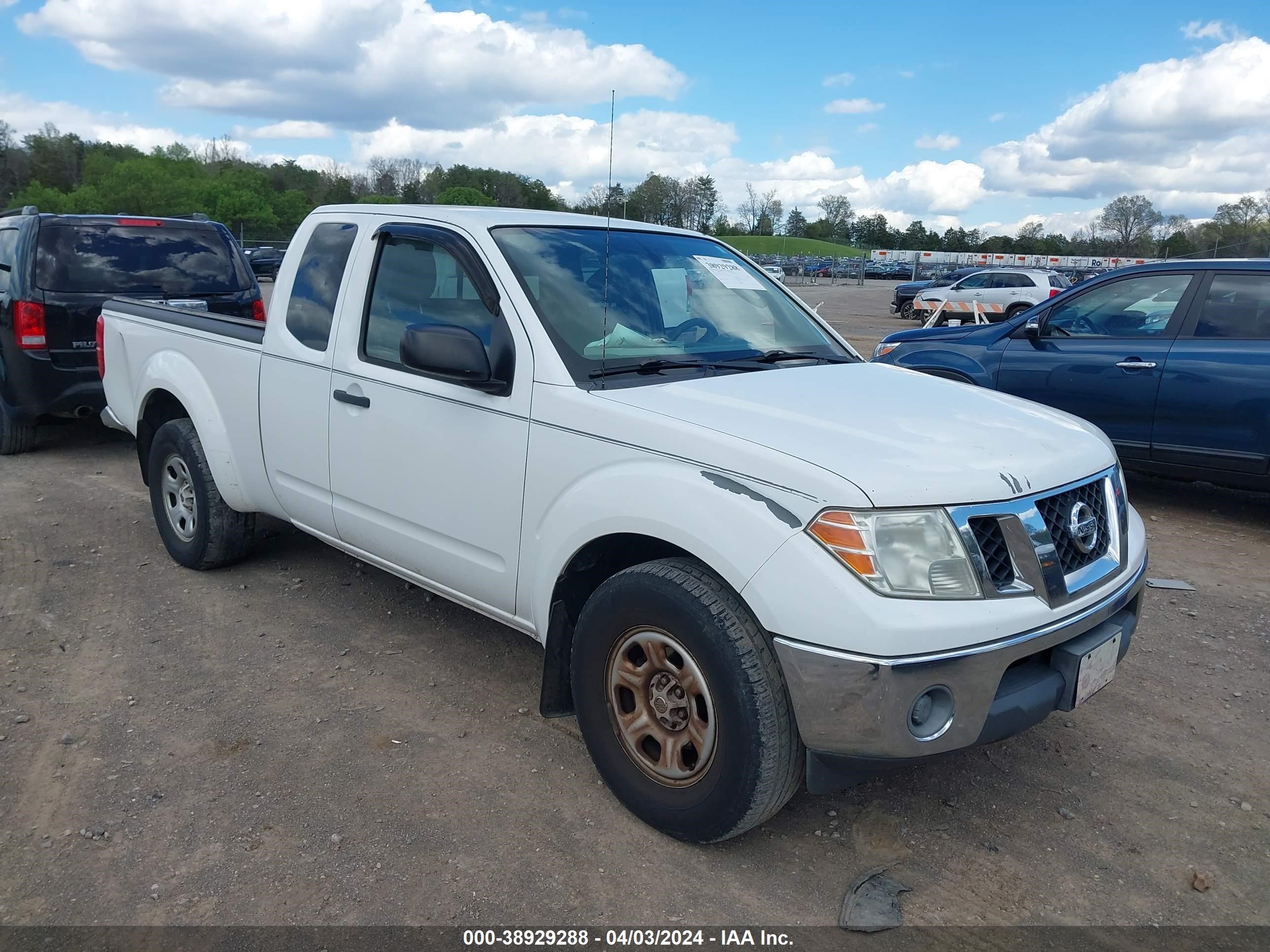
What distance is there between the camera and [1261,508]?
722 centimetres

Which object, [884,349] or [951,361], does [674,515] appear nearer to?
[951,361]

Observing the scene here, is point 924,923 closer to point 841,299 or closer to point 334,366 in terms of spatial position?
point 334,366

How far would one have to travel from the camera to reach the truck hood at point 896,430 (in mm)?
2643

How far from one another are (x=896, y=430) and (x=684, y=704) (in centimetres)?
104

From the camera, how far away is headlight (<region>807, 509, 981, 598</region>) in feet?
8.29

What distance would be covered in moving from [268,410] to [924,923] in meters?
3.44

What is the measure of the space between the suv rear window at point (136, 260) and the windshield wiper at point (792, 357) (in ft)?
20.3

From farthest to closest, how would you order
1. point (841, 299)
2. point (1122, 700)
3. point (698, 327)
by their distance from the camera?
point (841, 299)
point (1122, 700)
point (698, 327)

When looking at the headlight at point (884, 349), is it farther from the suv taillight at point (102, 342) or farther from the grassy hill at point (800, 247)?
the grassy hill at point (800, 247)

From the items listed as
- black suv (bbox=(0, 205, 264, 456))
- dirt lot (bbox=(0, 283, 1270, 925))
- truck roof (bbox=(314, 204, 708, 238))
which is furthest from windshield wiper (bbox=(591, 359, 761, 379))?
black suv (bbox=(0, 205, 264, 456))

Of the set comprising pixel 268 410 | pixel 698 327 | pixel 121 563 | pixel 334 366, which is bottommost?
pixel 121 563

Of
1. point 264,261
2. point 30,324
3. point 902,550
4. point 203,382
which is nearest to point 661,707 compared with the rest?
point 902,550

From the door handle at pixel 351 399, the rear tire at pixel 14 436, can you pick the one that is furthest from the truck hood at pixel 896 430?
the rear tire at pixel 14 436

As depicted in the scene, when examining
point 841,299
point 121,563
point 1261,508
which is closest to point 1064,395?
point 1261,508
